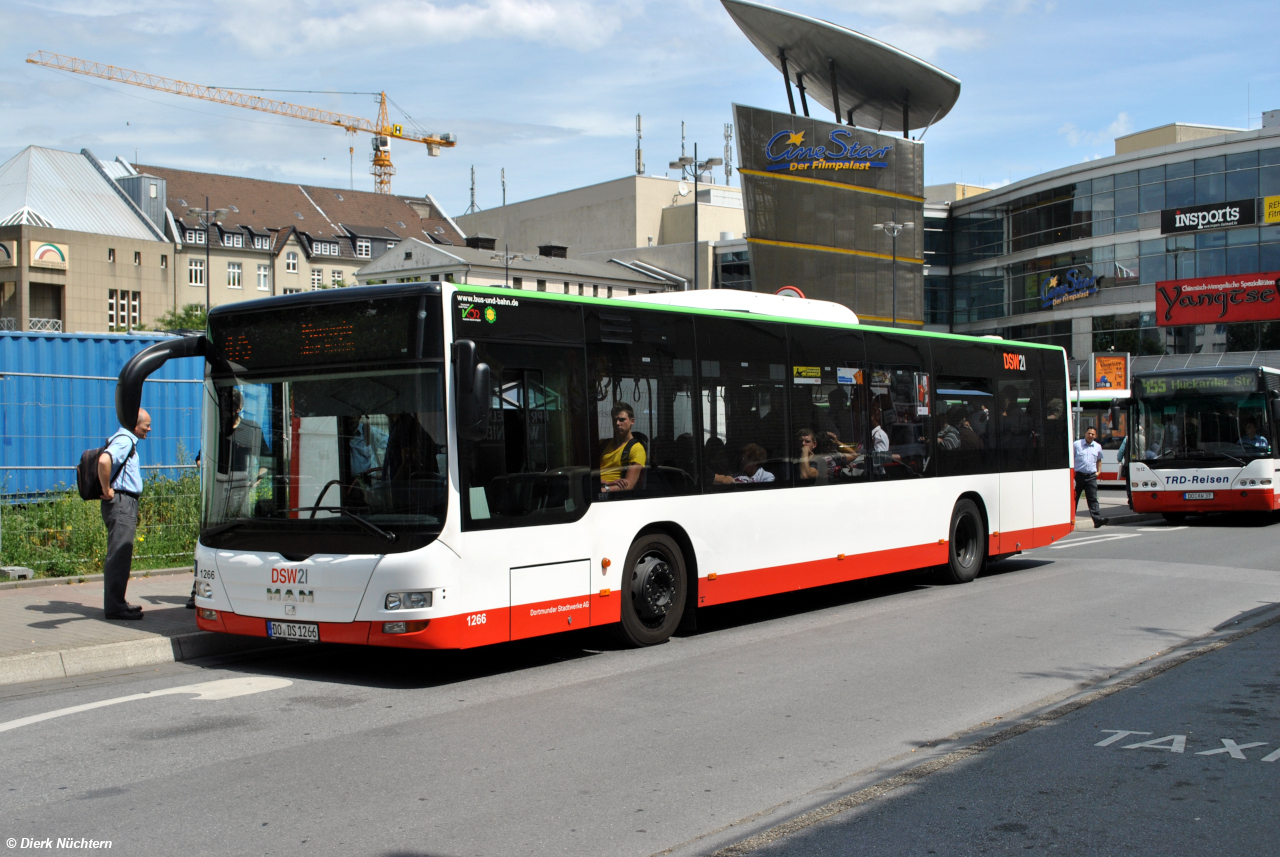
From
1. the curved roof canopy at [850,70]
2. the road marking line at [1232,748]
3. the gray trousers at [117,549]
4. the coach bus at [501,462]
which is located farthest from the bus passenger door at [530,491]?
the curved roof canopy at [850,70]

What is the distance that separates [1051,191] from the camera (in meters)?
66.5

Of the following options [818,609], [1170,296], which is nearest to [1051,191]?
[1170,296]

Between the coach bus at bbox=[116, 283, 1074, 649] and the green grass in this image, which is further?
the green grass

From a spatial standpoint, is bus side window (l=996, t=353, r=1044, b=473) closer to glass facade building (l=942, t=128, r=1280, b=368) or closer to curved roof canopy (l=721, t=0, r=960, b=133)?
curved roof canopy (l=721, t=0, r=960, b=133)

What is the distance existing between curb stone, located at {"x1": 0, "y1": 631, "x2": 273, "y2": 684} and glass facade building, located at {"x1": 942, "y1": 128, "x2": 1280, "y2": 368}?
56974 mm

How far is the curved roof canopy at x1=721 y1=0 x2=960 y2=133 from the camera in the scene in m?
46.3

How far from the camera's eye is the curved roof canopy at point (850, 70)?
4631 cm

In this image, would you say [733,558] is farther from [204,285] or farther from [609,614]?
[204,285]

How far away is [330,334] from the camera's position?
8.23 metres

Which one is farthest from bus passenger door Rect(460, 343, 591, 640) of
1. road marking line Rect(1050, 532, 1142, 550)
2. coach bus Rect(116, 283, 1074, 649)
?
road marking line Rect(1050, 532, 1142, 550)

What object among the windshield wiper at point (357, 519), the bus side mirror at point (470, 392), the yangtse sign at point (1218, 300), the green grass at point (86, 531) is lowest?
the green grass at point (86, 531)

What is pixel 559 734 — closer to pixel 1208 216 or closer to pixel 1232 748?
pixel 1232 748

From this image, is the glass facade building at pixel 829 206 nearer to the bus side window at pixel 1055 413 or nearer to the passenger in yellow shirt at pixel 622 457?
the bus side window at pixel 1055 413

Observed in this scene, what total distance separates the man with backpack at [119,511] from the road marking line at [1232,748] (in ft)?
26.3
